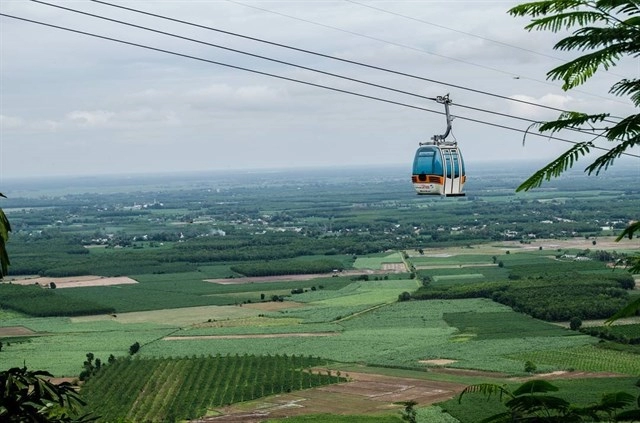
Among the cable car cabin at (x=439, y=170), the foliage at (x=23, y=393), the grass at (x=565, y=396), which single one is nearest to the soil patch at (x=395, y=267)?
the grass at (x=565, y=396)

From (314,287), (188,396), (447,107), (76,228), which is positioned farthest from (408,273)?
(76,228)

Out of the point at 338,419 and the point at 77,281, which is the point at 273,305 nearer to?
the point at 77,281

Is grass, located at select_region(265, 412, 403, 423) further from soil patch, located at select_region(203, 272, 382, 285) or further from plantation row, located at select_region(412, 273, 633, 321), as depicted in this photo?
soil patch, located at select_region(203, 272, 382, 285)

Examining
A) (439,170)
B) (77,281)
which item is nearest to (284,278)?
(77,281)

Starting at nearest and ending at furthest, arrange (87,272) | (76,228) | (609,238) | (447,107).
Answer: (447,107) < (87,272) < (609,238) < (76,228)

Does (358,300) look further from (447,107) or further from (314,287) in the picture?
(447,107)

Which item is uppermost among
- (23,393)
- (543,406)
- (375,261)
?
(543,406)
